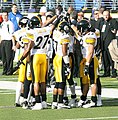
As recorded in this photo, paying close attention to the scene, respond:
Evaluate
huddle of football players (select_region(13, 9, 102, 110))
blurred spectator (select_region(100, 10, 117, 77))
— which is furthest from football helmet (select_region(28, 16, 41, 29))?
blurred spectator (select_region(100, 10, 117, 77))

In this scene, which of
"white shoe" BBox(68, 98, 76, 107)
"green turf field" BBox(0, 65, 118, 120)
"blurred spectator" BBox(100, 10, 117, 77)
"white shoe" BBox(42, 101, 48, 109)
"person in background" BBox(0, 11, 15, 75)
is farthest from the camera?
"person in background" BBox(0, 11, 15, 75)

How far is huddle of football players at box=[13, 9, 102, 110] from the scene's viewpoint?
1225cm

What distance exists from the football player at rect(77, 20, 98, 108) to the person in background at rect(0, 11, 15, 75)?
23.6 ft

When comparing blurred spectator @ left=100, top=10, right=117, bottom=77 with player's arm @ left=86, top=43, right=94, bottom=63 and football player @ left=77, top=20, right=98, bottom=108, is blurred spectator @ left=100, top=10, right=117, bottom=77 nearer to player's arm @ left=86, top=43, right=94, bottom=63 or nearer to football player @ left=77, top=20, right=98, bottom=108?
football player @ left=77, top=20, right=98, bottom=108

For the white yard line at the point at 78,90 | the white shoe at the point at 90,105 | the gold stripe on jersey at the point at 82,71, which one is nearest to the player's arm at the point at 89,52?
the gold stripe on jersey at the point at 82,71

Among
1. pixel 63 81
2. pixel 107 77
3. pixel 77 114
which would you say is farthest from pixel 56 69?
pixel 107 77

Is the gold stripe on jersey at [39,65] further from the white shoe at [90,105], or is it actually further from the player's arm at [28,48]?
the white shoe at [90,105]

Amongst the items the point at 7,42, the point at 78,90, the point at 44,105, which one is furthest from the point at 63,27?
the point at 7,42

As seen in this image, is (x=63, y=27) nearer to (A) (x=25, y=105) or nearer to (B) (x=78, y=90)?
(A) (x=25, y=105)

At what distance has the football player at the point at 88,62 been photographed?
12.4m

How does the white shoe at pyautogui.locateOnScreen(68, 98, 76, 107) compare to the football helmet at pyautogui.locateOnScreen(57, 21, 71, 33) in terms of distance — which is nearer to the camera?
the football helmet at pyautogui.locateOnScreen(57, 21, 71, 33)

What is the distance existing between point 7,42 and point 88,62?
8043mm

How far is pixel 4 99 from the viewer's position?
45.5 feet

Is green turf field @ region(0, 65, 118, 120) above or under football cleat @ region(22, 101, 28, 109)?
under
